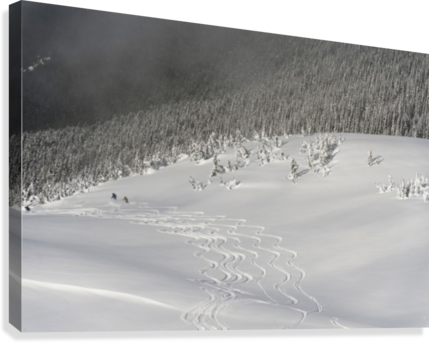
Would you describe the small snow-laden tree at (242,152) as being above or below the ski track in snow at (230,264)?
above

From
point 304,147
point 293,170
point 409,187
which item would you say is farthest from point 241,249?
point 409,187

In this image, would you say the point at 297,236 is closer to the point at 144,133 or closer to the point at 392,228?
the point at 392,228

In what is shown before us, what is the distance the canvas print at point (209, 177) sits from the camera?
785 cm

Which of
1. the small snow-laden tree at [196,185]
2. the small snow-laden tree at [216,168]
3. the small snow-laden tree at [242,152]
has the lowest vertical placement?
the small snow-laden tree at [196,185]

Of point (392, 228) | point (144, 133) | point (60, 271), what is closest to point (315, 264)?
point (392, 228)

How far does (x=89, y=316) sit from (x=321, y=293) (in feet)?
10.2

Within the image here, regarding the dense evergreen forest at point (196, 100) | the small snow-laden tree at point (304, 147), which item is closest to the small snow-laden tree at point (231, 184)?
the dense evergreen forest at point (196, 100)

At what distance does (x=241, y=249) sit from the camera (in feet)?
29.1

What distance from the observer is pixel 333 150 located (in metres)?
9.90

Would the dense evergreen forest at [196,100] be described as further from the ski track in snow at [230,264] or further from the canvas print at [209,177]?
the ski track in snow at [230,264]

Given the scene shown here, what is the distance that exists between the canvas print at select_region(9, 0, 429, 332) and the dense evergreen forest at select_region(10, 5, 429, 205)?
0.02 meters

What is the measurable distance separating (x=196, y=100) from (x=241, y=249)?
2.01 metres

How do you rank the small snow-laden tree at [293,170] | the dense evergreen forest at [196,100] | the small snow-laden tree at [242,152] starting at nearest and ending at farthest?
the dense evergreen forest at [196,100]
the small snow-laden tree at [242,152]
the small snow-laden tree at [293,170]

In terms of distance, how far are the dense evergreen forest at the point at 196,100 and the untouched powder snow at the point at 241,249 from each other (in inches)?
10.1
